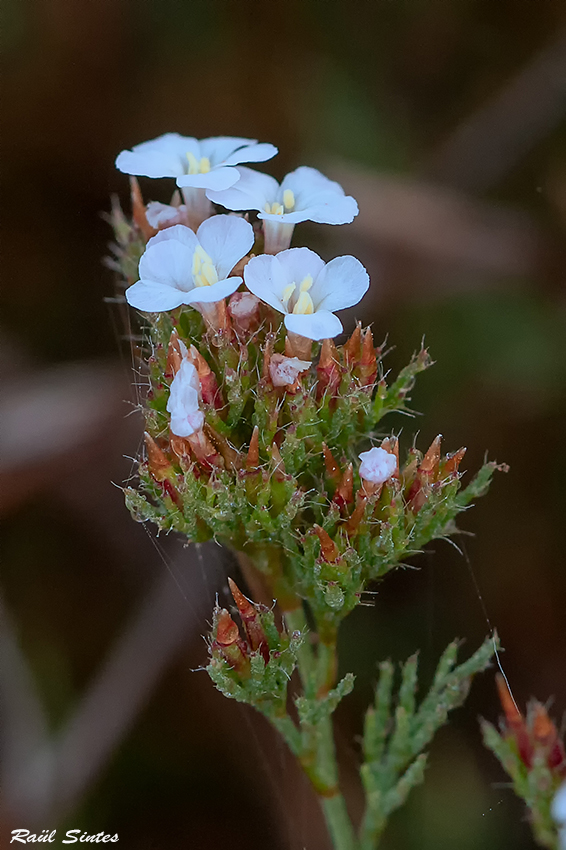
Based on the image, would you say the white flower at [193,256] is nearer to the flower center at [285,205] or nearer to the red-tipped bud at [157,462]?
the flower center at [285,205]

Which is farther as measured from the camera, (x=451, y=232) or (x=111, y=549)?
(x=451, y=232)

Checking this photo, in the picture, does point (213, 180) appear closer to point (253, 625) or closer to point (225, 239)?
point (225, 239)

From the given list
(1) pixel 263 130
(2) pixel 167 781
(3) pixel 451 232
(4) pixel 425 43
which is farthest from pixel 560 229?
(2) pixel 167 781

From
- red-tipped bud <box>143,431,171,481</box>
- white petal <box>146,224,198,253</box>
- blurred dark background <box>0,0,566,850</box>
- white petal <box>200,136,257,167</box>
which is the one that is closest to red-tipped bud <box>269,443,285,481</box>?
red-tipped bud <box>143,431,171,481</box>

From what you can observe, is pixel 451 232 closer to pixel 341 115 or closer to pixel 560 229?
pixel 560 229

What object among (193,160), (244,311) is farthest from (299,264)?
(193,160)
